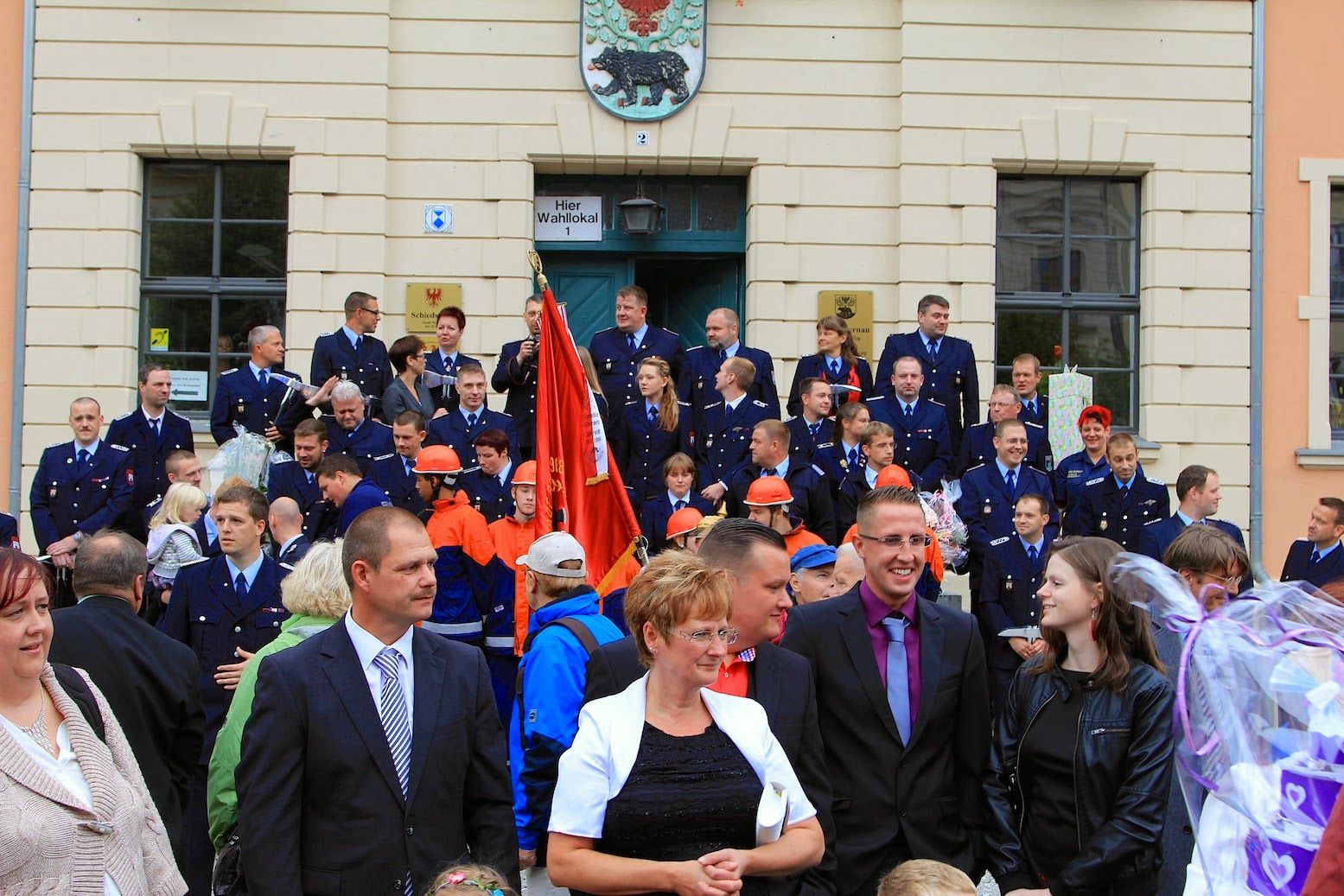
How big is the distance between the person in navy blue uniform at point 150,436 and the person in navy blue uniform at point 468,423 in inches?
78.5

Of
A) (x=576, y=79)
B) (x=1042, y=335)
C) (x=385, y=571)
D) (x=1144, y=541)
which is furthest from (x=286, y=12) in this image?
(x=385, y=571)

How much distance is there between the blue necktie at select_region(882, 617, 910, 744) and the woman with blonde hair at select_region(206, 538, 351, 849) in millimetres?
1876

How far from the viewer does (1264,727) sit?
2.93 meters

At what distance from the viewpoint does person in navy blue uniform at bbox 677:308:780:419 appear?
11266 mm

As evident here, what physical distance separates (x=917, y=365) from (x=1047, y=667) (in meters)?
6.53

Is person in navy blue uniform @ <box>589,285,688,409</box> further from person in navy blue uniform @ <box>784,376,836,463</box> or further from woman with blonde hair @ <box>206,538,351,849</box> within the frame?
woman with blonde hair @ <box>206,538,351,849</box>

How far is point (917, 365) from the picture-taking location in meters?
11.0

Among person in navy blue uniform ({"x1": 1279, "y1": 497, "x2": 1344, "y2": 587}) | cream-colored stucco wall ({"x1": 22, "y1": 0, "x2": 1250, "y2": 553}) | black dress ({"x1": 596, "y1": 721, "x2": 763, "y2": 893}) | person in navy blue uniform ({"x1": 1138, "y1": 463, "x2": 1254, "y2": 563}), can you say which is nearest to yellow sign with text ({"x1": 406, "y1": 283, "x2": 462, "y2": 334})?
cream-colored stucco wall ({"x1": 22, "y1": 0, "x2": 1250, "y2": 553})

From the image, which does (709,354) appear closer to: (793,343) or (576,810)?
(793,343)

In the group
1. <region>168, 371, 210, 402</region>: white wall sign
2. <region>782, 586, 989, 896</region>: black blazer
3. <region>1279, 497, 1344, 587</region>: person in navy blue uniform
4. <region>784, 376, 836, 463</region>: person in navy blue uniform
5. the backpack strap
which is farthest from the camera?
<region>168, 371, 210, 402</region>: white wall sign

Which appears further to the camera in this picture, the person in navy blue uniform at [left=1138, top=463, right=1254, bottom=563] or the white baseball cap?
the person in navy blue uniform at [left=1138, top=463, right=1254, bottom=563]

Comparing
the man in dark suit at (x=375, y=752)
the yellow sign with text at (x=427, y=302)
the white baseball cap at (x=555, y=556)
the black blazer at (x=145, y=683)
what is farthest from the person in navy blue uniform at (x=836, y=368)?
the man in dark suit at (x=375, y=752)

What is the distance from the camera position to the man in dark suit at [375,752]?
389cm

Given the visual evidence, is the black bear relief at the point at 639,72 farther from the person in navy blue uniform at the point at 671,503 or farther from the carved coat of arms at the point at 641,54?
the person in navy blue uniform at the point at 671,503
